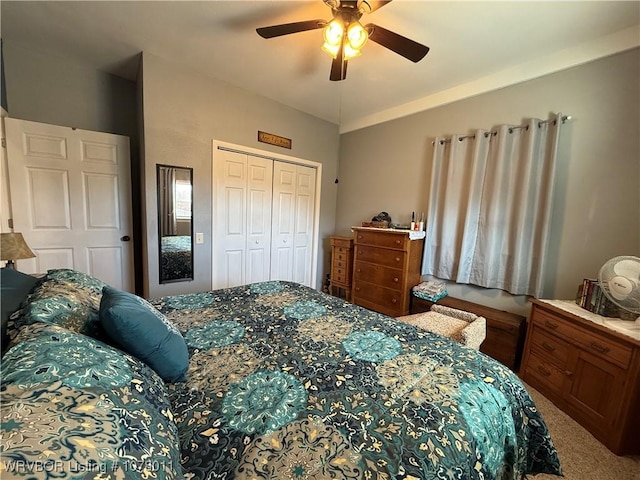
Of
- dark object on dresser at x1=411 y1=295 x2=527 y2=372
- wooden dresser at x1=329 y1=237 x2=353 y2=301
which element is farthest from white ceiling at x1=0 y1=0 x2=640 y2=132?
dark object on dresser at x1=411 y1=295 x2=527 y2=372

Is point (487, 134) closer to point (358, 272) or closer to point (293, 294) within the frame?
point (358, 272)

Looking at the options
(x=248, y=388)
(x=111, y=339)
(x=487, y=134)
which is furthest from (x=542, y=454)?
(x=487, y=134)

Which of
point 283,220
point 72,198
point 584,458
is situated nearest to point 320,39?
point 283,220

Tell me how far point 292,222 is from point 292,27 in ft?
8.01

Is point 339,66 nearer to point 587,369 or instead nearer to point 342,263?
point 342,263

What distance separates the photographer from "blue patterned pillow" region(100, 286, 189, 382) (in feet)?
2.80

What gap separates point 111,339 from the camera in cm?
89

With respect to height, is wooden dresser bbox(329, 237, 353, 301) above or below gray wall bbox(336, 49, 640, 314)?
below

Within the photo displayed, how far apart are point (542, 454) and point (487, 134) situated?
2.55 m

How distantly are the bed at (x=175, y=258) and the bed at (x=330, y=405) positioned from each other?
4.91 feet

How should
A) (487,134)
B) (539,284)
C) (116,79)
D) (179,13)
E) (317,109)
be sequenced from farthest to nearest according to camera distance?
(317,109)
(116,79)
(487,134)
(539,284)
(179,13)

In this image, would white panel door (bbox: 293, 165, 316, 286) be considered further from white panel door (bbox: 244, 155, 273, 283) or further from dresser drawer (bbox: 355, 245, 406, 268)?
dresser drawer (bbox: 355, 245, 406, 268)

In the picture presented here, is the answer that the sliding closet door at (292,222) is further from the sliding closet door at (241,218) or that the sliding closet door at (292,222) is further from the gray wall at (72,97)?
the gray wall at (72,97)

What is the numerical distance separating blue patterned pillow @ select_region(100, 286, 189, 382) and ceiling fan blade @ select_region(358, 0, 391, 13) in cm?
193
